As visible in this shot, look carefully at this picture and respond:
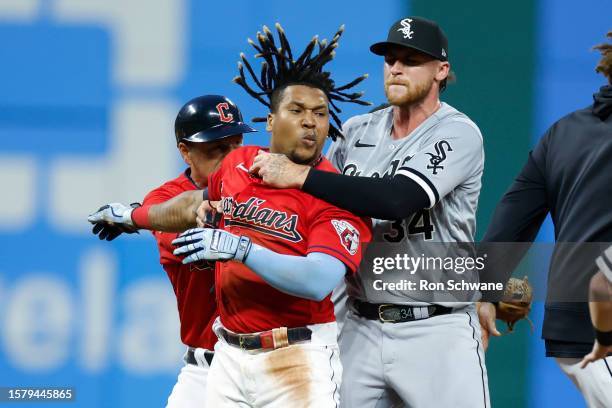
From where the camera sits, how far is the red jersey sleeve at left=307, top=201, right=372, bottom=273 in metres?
2.96

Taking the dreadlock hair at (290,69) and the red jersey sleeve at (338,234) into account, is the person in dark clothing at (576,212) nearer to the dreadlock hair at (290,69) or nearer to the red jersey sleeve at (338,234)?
the red jersey sleeve at (338,234)

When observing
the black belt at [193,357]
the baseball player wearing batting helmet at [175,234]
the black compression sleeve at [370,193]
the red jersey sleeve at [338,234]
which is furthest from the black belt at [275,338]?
the black belt at [193,357]

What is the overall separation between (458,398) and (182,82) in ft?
9.99

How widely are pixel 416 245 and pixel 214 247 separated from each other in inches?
37.1

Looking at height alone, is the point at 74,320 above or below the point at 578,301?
below

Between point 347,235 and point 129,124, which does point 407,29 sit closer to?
point 347,235

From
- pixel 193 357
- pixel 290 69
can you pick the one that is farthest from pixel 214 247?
pixel 193 357

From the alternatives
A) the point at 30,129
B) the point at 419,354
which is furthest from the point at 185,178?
the point at 30,129

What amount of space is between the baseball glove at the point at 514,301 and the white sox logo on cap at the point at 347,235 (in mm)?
906

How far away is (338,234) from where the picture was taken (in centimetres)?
300

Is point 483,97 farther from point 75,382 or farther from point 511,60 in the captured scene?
point 75,382

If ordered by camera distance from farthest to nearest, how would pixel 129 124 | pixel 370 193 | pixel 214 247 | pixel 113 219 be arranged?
pixel 129 124 < pixel 113 219 < pixel 370 193 < pixel 214 247

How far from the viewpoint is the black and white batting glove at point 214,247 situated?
112 inches

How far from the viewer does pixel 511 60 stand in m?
5.85
